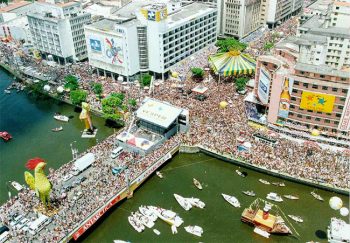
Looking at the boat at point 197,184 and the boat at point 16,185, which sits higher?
the boat at point 16,185

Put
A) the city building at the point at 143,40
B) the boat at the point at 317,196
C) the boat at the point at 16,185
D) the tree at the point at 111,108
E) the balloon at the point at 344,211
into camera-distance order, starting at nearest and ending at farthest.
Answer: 1. the balloon at the point at 344,211
2. the boat at the point at 317,196
3. the boat at the point at 16,185
4. the tree at the point at 111,108
5. the city building at the point at 143,40

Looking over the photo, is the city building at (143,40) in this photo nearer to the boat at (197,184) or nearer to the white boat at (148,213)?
the boat at (197,184)

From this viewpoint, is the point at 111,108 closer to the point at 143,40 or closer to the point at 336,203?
the point at 143,40

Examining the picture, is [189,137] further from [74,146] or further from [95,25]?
[95,25]

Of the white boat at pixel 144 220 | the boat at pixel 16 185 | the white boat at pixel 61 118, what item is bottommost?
the white boat at pixel 144 220

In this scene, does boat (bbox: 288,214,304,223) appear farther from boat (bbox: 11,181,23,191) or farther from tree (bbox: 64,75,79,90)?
tree (bbox: 64,75,79,90)

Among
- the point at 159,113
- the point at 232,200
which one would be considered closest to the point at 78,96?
the point at 159,113

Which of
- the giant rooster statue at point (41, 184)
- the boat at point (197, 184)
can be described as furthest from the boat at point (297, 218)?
the giant rooster statue at point (41, 184)
